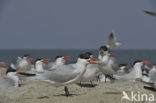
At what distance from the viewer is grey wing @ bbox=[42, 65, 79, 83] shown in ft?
24.2

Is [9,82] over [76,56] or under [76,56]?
over

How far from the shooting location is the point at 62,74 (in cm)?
744

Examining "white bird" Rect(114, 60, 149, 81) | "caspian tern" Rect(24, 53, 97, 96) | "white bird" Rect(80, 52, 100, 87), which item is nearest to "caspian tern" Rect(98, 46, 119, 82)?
"white bird" Rect(80, 52, 100, 87)

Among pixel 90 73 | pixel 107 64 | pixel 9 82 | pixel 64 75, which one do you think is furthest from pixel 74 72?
pixel 107 64

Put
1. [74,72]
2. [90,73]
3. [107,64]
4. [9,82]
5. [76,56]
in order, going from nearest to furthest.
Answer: [74,72] → [90,73] → [9,82] → [107,64] → [76,56]

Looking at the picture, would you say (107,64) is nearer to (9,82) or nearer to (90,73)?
(90,73)

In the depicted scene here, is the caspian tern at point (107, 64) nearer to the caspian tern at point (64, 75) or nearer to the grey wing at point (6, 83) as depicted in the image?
the grey wing at point (6, 83)

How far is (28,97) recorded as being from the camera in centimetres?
748

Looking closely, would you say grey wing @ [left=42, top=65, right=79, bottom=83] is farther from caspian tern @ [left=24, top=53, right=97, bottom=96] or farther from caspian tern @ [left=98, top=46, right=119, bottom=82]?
caspian tern @ [left=98, top=46, right=119, bottom=82]

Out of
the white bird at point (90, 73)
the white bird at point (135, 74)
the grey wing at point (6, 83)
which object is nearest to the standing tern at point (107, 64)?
the white bird at point (90, 73)

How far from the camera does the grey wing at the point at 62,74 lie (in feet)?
24.2

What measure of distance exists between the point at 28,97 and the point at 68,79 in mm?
947

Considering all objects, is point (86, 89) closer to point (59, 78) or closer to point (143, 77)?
point (59, 78)

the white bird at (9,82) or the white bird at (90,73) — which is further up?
the white bird at (90,73)
